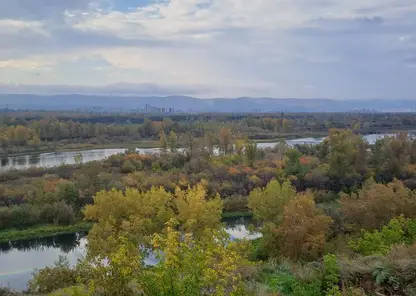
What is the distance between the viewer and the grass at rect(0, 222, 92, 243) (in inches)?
1457

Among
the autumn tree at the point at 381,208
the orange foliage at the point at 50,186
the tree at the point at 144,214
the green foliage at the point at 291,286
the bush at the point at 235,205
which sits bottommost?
the bush at the point at 235,205

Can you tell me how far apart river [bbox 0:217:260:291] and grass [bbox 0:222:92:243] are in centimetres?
81

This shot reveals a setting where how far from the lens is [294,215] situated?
19.9 metres

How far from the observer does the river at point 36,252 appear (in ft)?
89.8

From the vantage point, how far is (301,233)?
19.2 metres

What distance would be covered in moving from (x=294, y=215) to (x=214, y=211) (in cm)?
735

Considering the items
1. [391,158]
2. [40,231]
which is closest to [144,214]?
[40,231]

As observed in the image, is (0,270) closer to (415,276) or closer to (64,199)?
(64,199)

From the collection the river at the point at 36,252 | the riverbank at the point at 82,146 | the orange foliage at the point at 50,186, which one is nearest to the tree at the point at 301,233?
the river at the point at 36,252

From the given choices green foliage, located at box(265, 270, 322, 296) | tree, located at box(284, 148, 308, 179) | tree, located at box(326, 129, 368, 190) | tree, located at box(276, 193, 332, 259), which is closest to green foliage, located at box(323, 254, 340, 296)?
green foliage, located at box(265, 270, 322, 296)

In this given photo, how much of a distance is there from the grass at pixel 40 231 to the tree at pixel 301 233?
24065 millimetres

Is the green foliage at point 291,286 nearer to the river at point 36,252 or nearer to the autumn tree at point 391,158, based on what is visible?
the river at point 36,252

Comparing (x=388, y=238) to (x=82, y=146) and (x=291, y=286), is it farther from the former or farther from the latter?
(x=82, y=146)

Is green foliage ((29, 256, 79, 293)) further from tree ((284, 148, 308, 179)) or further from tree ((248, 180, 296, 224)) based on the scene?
tree ((284, 148, 308, 179))
